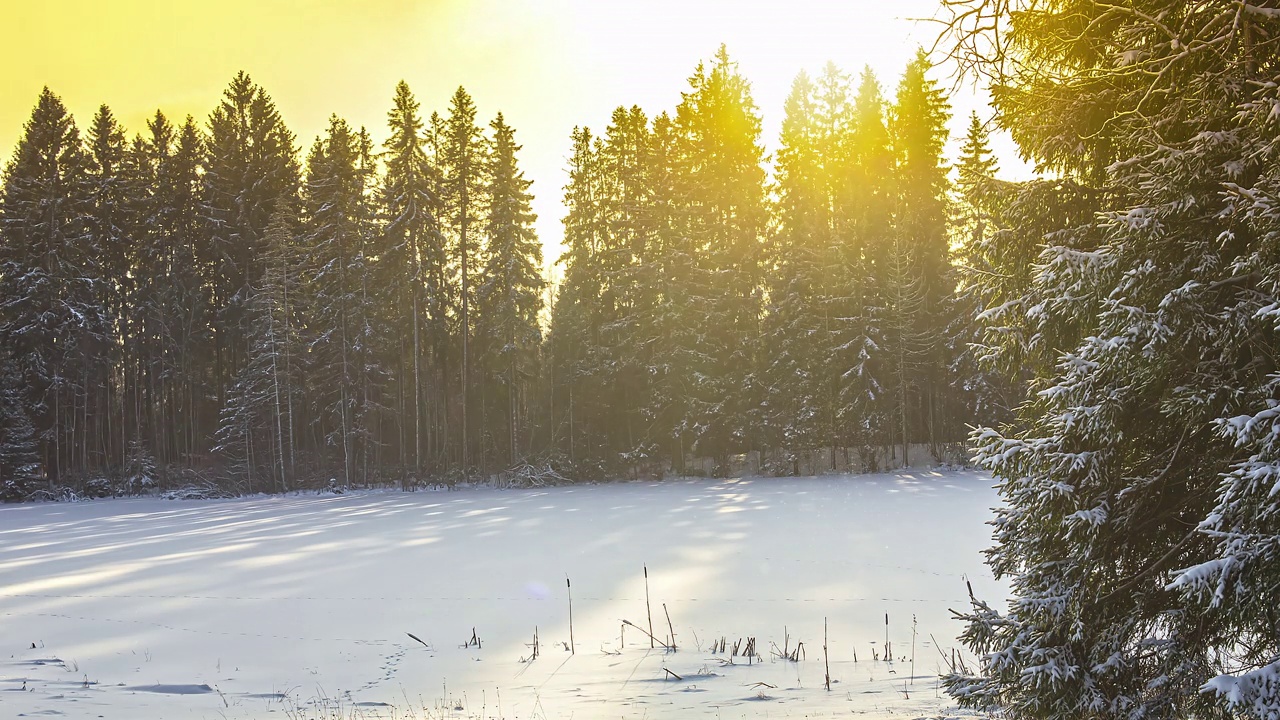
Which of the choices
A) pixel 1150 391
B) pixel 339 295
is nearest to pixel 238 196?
pixel 339 295

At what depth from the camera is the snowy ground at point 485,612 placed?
6.78 meters

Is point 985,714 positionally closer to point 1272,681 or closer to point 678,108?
point 1272,681

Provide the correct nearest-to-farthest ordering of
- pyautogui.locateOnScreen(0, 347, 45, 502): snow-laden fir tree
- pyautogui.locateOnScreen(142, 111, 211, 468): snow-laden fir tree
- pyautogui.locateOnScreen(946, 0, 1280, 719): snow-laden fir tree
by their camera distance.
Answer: pyautogui.locateOnScreen(946, 0, 1280, 719): snow-laden fir tree, pyautogui.locateOnScreen(0, 347, 45, 502): snow-laden fir tree, pyautogui.locateOnScreen(142, 111, 211, 468): snow-laden fir tree

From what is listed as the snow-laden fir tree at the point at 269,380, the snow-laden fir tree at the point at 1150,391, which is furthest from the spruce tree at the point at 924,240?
the snow-laden fir tree at the point at 1150,391

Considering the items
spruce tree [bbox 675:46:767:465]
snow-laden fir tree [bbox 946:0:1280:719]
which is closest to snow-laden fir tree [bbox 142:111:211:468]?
spruce tree [bbox 675:46:767:465]

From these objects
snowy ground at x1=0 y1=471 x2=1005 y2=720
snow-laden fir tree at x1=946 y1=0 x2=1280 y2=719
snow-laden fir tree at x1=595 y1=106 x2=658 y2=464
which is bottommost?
snowy ground at x1=0 y1=471 x2=1005 y2=720

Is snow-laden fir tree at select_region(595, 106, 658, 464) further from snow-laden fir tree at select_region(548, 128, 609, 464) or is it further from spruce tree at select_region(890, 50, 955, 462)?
spruce tree at select_region(890, 50, 955, 462)

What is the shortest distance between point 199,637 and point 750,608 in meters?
6.36

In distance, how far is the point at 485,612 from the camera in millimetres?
10594

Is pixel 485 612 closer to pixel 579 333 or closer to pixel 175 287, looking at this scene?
pixel 579 333

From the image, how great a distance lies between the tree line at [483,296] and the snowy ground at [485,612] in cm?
1338

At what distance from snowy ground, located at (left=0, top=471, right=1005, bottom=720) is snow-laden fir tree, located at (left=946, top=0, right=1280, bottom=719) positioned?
121 centimetres

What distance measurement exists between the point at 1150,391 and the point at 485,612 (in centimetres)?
809

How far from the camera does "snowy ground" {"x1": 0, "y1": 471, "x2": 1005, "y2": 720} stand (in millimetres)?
6781
